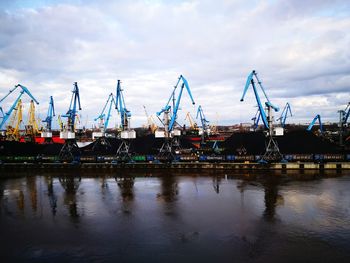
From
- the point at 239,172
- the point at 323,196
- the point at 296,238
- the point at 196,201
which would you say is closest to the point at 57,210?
the point at 196,201

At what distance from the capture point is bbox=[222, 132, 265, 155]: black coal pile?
58.9m

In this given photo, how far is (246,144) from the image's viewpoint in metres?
64.7

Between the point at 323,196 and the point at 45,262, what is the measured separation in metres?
26.8

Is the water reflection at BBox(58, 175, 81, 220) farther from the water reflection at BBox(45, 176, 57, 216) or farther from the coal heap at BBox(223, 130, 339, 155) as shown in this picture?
the coal heap at BBox(223, 130, 339, 155)

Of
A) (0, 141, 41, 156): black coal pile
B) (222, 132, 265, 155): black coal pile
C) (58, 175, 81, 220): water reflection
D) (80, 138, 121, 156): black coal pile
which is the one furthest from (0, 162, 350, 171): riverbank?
(0, 141, 41, 156): black coal pile

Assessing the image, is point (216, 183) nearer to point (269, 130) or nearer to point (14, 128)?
point (269, 130)

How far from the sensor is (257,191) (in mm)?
32844

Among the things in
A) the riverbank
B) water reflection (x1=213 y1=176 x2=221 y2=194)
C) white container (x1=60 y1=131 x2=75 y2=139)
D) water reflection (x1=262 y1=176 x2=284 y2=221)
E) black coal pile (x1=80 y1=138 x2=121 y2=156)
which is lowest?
water reflection (x1=262 y1=176 x2=284 y2=221)

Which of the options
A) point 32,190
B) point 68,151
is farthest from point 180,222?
point 68,151

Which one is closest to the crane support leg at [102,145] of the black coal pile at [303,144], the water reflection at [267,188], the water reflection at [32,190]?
the water reflection at [32,190]

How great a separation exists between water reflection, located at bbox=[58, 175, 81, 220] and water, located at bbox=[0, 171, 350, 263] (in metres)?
0.18

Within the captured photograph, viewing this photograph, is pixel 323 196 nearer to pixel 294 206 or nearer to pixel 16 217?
pixel 294 206

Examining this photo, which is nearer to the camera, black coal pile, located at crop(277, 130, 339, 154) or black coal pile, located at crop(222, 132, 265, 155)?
black coal pile, located at crop(277, 130, 339, 154)

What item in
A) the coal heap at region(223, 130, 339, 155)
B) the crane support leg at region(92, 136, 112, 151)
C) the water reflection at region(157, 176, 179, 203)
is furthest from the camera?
the crane support leg at region(92, 136, 112, 151)
